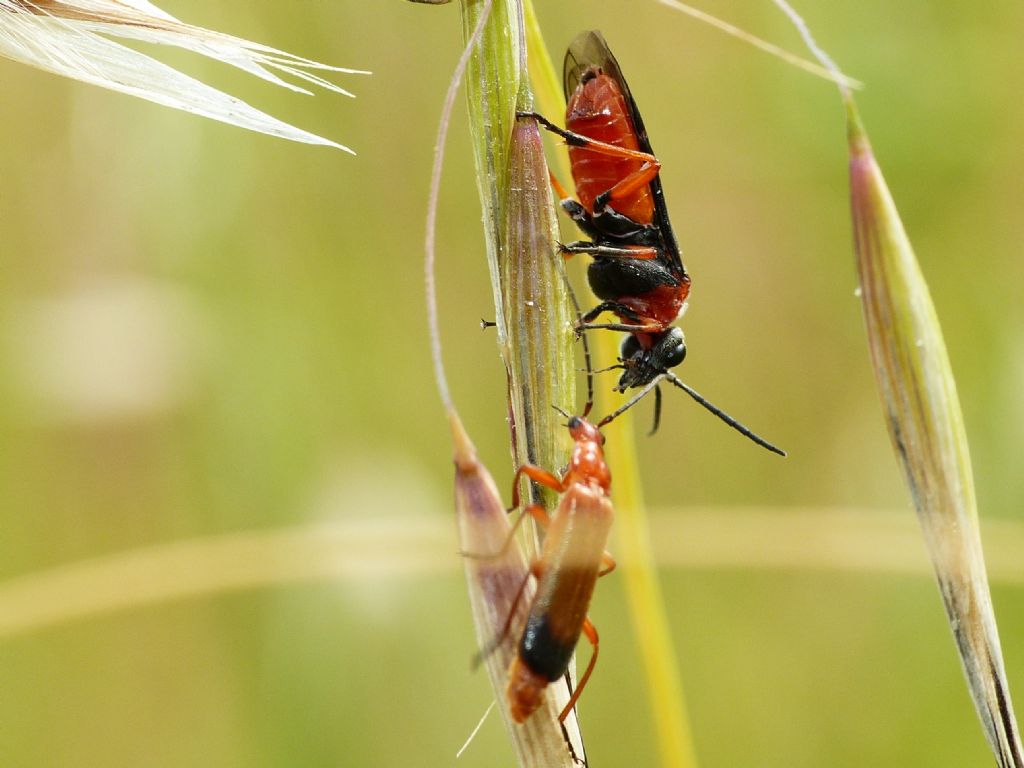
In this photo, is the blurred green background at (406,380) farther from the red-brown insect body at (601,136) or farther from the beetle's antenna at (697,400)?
the red-brown insect body at (601,136)

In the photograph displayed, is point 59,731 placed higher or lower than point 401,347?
lower

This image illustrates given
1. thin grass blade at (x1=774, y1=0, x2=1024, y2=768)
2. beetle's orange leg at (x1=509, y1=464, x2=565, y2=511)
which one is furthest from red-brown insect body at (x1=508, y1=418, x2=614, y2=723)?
thin grass blade at (x1=774, y1=0, x2=1024, y2=768)

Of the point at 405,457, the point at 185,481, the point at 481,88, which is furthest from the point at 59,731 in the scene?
the point at 481,88

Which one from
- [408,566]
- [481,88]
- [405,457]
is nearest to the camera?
[481,88]

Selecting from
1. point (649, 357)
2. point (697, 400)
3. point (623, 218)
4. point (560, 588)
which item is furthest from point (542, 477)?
point (623, 218)

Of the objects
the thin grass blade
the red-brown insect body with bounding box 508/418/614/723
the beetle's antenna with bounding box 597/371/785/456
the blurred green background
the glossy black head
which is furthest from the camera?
the blurred green background

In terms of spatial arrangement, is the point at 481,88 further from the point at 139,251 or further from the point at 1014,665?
the point at 1014,665

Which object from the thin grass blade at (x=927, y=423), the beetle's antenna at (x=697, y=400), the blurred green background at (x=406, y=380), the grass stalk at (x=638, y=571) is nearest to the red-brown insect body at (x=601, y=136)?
the grass stalk at (x=638, y=571)

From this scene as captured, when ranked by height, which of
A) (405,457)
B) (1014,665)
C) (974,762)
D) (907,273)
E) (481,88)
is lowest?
(974,762)

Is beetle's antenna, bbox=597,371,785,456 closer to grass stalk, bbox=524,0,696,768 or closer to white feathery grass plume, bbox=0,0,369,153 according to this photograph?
grass stalk, bbox=524,0,696,768
